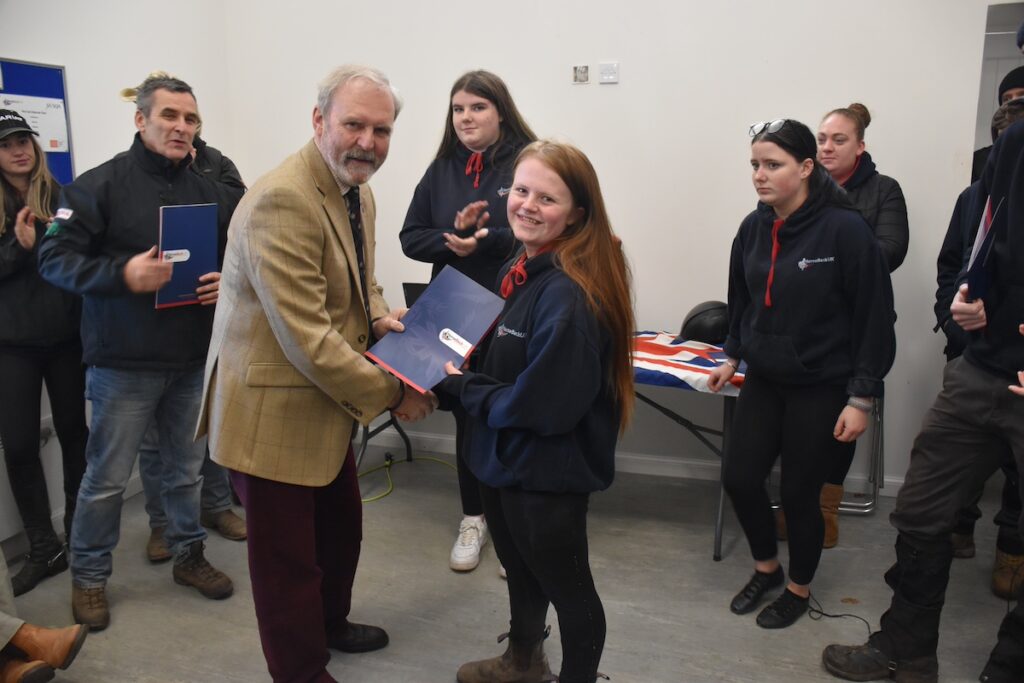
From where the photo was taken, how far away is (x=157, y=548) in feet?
9.81

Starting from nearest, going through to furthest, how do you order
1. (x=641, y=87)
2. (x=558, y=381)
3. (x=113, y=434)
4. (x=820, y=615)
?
(x=558, y=381)
(x=113, y=434)
(x=820, y=615)
(x=641, y=87)

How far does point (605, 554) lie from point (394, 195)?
2.17m

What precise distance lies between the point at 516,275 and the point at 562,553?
2.13ft

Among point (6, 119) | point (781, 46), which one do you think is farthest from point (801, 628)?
point (6, 119)

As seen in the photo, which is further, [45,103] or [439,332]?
[45,103]

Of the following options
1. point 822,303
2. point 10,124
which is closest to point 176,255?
point 10,124

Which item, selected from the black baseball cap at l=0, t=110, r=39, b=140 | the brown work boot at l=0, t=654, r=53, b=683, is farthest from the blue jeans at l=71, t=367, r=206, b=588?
→ the black baseball cap at l=0, t=110, r=39, b=140

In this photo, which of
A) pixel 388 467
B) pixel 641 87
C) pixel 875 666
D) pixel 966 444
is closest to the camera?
pixel 966 444

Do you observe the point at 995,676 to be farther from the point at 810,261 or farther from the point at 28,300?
the point at 28,300

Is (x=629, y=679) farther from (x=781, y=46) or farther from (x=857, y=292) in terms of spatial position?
(x=781, y=46)

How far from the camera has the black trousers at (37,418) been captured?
2721 millimetres

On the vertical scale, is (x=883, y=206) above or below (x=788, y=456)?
above

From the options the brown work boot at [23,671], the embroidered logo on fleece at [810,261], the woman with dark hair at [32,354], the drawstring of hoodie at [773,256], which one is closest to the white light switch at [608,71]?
→ the drawstring of hoodie at [773,256]

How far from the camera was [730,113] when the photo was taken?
11.7 ft
